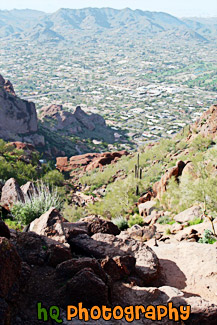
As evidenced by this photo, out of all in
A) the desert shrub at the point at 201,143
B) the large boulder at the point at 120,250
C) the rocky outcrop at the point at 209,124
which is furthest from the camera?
the rocky outcrop at the point at 209,124

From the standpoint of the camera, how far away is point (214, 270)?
9703 millimetres

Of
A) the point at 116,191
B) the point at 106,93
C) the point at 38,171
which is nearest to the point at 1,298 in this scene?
the point at 116,191

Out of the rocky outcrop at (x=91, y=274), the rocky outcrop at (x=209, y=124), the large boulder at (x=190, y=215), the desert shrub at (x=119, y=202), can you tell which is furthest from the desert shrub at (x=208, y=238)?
the rocky outcrop at (x=209, y=124)

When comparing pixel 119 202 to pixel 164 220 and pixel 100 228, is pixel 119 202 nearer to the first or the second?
pixel 164 220

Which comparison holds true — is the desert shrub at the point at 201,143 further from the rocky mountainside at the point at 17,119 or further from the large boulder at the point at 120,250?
the rocky mountainside at the point at 17,119

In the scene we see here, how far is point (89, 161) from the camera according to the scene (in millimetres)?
60375

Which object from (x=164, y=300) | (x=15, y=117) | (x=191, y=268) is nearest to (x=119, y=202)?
Answer: (x=191, y=268)

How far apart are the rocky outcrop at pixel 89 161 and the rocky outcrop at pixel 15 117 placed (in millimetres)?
14772

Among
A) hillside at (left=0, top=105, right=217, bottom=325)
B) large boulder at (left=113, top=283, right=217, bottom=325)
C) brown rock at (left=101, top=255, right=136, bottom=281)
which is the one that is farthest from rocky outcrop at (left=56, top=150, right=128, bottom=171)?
large boulder at (left=113, top=283, right=217, bottom=325)

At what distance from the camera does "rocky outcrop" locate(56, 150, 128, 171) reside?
54344mm

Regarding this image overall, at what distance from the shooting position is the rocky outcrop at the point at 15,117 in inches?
2785

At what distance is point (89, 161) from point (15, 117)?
22.9 metres

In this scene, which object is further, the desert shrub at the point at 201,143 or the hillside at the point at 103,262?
the desert shrub at the point at 201,143

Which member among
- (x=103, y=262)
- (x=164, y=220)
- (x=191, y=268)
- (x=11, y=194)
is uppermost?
(x=103, y=262)
